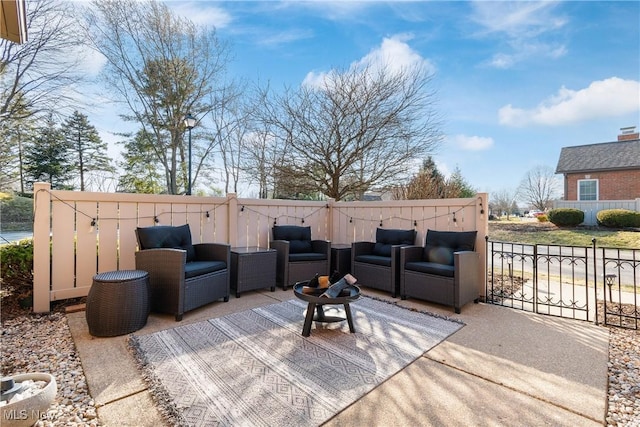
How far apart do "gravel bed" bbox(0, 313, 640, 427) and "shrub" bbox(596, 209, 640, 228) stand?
399 inches

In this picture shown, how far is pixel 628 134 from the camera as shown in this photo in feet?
49.2

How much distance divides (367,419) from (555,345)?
6.79 ft

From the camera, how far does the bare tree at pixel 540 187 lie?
56.9 feet

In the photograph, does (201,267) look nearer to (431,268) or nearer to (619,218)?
(431,268)

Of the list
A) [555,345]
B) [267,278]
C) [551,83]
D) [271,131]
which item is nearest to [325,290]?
[267,278]

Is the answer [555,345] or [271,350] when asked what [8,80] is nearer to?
[271,350]

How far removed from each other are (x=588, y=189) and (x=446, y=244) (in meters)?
14.9

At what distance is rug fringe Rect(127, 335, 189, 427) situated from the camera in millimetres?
1494

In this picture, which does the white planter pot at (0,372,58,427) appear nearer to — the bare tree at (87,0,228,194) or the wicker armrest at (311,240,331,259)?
the wicker armrest at (311,240,331,259)

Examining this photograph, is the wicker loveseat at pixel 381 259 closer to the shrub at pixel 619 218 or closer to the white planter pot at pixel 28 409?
the white planter pot at pixel 28 409

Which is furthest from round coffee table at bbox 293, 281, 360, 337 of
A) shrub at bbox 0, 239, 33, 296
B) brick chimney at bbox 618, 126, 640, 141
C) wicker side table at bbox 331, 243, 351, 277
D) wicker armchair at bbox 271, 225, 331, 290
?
brick chimney at bbox 618, 126, 640, 141

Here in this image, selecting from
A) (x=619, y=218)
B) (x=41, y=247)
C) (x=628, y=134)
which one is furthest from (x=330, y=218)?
(x=628, y=134)

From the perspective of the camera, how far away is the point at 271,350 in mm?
2336

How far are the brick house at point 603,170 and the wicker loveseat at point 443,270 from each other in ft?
47.8
